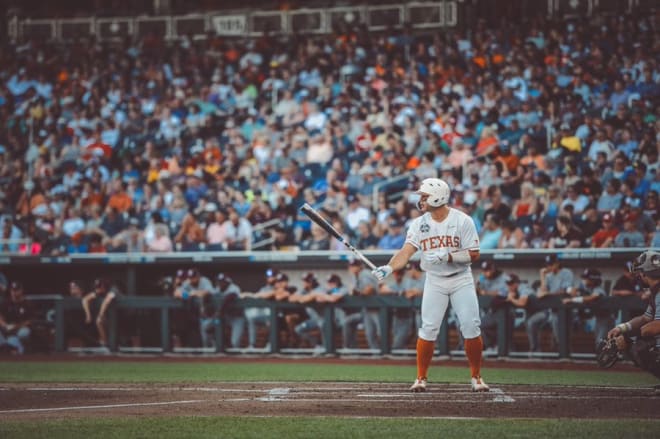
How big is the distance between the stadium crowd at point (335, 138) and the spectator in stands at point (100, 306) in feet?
3.02

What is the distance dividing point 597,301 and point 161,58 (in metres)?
13.9

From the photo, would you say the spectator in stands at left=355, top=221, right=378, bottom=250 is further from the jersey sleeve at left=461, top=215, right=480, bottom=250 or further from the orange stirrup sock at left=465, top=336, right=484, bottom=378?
the orange stirrup sock at left=465, top=336, right=484, bottom=378

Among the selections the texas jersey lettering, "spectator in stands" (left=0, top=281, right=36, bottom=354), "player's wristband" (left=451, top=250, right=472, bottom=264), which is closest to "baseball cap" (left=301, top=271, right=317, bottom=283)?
"spectator in stands" (left=0, top=281, right=36, bottom=354)

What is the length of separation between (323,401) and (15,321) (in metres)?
10.4

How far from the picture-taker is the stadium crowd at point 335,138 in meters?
16.8

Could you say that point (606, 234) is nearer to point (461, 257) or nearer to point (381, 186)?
point (381, 186)

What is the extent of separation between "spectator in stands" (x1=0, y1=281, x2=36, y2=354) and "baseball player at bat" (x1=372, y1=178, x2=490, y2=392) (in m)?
10.0

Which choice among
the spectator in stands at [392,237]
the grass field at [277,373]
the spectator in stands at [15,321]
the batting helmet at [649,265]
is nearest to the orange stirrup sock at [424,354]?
the grass field at [277,373]

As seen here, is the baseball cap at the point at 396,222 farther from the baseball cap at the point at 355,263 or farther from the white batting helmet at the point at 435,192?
the white batting helmet at the point at 435,192

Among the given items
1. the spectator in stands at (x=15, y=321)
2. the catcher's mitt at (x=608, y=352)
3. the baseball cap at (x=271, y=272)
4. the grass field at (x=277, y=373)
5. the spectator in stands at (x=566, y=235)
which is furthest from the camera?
the spectator in stands at (x=15, y=321)

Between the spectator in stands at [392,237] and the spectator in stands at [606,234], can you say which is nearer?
the spectator in stands at [606,234]

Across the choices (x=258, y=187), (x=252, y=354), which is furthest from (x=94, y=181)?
(x=252, y=354)

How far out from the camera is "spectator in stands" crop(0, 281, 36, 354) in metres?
18.0

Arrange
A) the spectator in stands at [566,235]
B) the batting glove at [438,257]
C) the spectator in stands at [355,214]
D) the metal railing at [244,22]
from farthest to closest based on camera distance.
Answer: the metal railing at [244,22] < the spectator in stands at [355,214] < the spectator in stands at [566,235] < the batting glove at [438,257]
